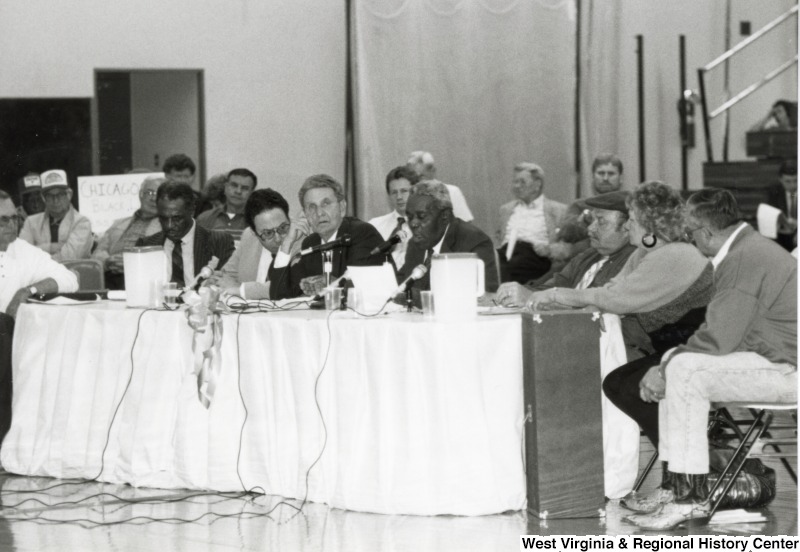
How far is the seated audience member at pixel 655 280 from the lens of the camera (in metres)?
4.42

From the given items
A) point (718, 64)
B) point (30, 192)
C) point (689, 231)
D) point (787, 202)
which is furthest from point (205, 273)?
point (718, 64)

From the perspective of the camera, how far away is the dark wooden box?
4160 mm

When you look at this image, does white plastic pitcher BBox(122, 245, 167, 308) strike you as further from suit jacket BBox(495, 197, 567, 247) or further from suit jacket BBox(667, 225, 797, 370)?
suit jacket BBox(495, 197, 567, 247)

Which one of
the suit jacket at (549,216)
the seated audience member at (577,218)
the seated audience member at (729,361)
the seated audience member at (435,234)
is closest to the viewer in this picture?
the seated audience member at (729,361)

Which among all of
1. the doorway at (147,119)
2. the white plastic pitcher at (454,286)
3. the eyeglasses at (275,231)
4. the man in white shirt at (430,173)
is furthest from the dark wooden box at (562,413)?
the doorway at (147,119)

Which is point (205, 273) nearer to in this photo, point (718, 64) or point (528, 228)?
point (528, 228)

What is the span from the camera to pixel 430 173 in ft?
25.8

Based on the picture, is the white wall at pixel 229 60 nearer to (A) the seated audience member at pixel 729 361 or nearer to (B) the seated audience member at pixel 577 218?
(B) the seated audience member at pixel 577 218

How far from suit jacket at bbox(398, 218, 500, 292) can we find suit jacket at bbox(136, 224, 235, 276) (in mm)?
1041

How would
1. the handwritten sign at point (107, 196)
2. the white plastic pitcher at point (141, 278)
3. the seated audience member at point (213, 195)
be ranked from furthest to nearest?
the handwritten sign at point (107, 196) < the seated audience member at point (213, 195) < the white plastic pitcher at point (141, 278)

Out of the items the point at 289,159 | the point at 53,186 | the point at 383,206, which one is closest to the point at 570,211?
the point at 383,206

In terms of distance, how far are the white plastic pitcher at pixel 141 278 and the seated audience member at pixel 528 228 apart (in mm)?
3435

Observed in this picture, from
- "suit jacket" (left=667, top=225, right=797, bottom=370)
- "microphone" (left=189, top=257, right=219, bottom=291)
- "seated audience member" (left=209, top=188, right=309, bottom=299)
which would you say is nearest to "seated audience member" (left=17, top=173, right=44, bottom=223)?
"microphone" (left=189, top=257, right=219, bottom=291)

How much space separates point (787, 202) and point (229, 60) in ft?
13.2
